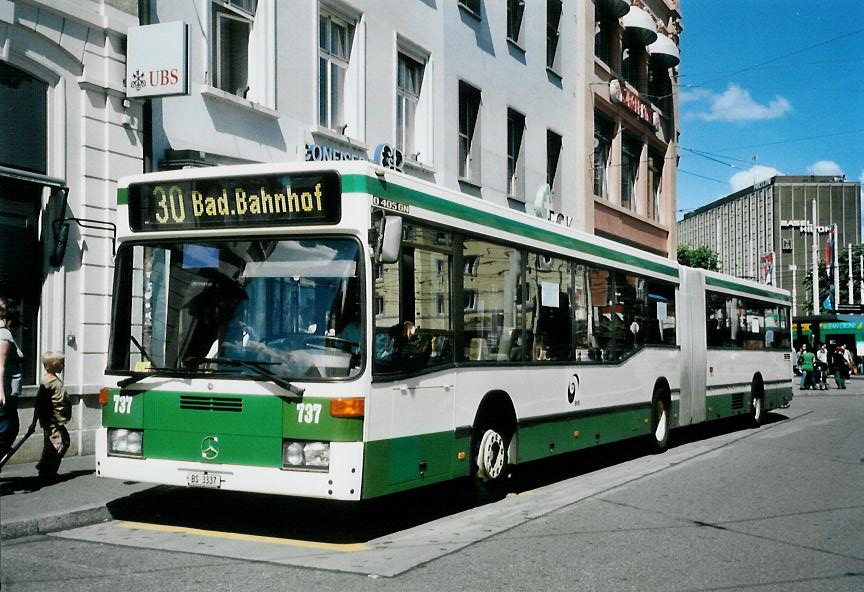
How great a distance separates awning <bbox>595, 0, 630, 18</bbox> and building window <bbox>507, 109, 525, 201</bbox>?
280 inches

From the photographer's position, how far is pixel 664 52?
34.2 m

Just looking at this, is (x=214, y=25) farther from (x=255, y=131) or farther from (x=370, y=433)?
(x=370, y=433)

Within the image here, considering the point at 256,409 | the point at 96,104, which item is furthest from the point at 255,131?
the point at 256,409

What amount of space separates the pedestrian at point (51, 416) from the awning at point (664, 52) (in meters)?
27.8

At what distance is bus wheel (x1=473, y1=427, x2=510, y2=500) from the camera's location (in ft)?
31.5

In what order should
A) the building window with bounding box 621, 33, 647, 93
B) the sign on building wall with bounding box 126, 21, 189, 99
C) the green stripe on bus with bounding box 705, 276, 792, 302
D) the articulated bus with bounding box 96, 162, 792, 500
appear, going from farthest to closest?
the building window with bounding box 621, 33, 647, 93, the green stripe on bus with bounding box 705, 276, 792, 302, the sign on building wall with bounding box 126, 21, 189, 99, the articulated bus with bounding box 96, 162, 792, 500

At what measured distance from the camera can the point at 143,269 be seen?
27.3 ft

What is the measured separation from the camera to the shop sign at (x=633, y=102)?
3055cm

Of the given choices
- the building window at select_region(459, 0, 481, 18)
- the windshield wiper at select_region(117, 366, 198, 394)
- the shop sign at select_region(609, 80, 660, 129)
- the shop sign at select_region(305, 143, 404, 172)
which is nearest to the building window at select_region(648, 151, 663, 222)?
the shop sign at select_region(609, 80, 660, 129)

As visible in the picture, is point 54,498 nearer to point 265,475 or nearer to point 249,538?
point 249,538

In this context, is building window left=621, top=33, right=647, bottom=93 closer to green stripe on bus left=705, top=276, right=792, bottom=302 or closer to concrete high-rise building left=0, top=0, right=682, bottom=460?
concrete high-rise building left=0, top=0, right=682, bottom=460

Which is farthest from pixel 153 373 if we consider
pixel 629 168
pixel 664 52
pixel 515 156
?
pixel 664 52

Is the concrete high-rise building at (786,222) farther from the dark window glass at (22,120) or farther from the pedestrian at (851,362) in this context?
the dark window glass at (22,120)

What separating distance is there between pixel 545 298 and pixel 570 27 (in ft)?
61.8
